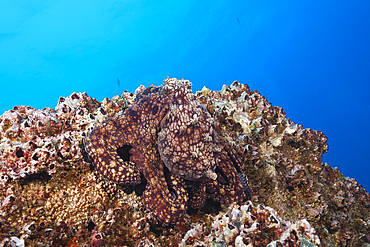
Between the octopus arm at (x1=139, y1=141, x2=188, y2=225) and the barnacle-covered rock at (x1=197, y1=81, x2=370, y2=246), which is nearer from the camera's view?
the octopus arm at (x1=139, y1=141, x2=188, y2=225)

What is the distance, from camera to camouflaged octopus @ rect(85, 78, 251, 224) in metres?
2.60

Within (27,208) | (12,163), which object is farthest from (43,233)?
(12,163)

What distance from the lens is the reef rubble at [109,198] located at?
7.60 feet

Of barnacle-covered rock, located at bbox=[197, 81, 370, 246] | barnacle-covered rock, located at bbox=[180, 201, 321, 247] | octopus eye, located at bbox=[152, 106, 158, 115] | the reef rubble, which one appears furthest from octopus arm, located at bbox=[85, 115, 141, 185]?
barnacle-covered rock, located at bbox=[197, 81, 370, 246]

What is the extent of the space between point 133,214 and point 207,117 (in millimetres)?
1694

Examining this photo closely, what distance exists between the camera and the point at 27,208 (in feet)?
8.05

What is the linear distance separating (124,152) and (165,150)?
→ 28.1 inches

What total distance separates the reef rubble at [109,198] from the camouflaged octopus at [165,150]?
0.25 metres

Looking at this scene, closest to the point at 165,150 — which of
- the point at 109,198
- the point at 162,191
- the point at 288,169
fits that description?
the point at 162,191

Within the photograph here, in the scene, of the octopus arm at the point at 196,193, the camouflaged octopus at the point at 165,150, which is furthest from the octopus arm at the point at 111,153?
the octopus arm at the point at 196,193

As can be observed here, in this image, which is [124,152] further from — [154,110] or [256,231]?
[256,231]

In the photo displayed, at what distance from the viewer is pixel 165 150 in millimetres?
2590

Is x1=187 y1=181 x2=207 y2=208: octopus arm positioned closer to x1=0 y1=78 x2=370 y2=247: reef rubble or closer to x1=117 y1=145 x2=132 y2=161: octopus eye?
x1=0 y1=78 x2=370 y2=247: reef rubble

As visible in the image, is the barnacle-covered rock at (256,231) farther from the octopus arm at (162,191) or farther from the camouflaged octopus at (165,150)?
the camouflaged octopus at (165,150)
